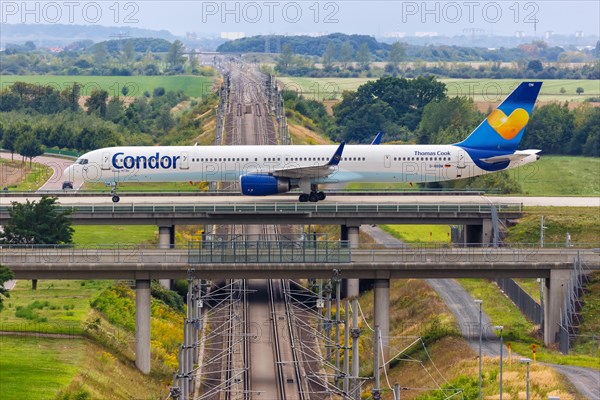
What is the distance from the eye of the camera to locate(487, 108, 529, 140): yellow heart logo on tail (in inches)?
4375

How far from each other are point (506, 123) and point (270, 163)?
63.7 ft

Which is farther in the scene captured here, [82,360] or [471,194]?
[471,194]

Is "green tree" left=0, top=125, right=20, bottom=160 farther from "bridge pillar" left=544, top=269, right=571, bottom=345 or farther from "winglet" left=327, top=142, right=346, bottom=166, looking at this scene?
"bridge pillar" left=544, top=269, right=571, bottom=345

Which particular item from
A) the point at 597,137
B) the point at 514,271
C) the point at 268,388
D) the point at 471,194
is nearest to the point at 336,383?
the point at 268,388

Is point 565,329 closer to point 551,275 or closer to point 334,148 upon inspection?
point 551,275

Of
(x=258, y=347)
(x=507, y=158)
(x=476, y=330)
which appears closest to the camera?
(x=476, y=330)

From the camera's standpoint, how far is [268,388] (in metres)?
78.4

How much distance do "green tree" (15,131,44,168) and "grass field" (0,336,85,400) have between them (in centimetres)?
9338

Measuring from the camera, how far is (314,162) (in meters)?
110

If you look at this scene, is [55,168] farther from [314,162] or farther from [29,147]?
[314,162]

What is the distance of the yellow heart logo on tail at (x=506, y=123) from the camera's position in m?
111

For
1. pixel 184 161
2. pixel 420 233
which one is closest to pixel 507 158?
pixel 420 233

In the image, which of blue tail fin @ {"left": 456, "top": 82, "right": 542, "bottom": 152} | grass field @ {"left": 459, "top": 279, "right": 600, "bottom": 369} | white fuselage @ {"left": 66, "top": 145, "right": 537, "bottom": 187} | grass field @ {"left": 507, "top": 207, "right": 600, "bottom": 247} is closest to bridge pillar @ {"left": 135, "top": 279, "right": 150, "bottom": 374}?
grass field @ {"left": 459, "top": 279, "right": 600, "bottom": 369}

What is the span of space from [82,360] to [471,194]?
168 feet
